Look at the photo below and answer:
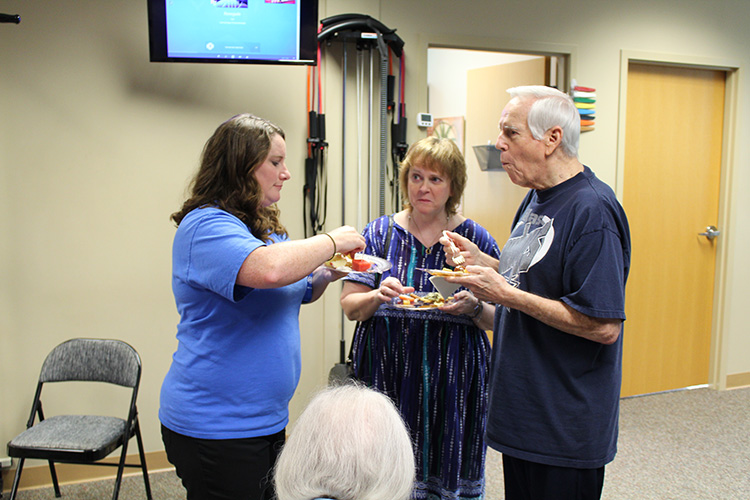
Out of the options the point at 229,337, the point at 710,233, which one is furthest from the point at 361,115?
the point at 710,233

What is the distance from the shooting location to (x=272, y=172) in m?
1.46

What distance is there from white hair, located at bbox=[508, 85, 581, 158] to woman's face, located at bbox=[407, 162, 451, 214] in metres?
0.47

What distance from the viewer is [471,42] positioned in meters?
3.38

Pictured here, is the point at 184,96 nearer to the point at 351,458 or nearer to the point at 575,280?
the point at 575,280

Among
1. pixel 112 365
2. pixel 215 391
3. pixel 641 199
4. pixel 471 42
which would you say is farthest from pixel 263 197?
pixel 641 199

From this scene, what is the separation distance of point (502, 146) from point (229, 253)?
2.64 ft

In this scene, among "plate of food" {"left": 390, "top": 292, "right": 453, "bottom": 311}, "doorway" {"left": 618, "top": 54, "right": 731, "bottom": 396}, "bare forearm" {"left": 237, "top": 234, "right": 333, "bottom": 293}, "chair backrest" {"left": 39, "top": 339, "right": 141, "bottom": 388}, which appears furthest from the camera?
"doorway" {"left": 618, "top": 54, "right": 731, "bottom": 396}

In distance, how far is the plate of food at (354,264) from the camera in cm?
167

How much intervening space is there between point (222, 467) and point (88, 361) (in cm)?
156

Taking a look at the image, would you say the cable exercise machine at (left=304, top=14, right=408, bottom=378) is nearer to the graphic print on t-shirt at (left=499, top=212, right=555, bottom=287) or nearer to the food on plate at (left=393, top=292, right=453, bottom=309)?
the food on plate at (left=393, top=292, right=453, bottom=309)

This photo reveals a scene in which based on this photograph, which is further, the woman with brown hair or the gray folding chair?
the gray folding chair

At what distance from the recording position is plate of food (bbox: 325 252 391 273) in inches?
65.9

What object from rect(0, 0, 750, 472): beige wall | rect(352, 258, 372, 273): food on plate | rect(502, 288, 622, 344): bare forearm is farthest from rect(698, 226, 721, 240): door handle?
rect(352, 258, 372, 273): food on plate

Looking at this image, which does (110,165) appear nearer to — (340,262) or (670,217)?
(340,262)
